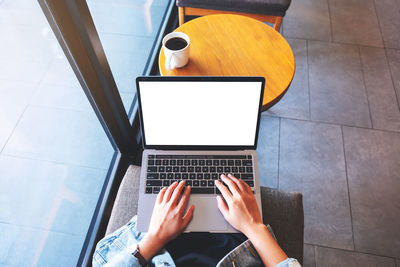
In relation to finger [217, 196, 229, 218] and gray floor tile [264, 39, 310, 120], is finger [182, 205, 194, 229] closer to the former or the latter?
finger [217, 196, 229, 218]

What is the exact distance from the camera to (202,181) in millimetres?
933

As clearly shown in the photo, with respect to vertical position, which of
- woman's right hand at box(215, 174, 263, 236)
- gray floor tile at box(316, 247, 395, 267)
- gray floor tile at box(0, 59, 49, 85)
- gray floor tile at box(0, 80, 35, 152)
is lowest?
gray floor tile at box(316, 247, 395, 267)

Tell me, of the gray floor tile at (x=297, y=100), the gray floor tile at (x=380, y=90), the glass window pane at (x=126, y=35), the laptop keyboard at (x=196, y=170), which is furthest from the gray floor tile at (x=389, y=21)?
the laptop keyboard at (x=196, y=170)

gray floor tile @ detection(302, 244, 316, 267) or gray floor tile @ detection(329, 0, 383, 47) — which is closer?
gray floor tile @ detection(302, 244, 316, 267)

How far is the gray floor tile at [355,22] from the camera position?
6.91ft

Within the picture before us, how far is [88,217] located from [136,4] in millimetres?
1270

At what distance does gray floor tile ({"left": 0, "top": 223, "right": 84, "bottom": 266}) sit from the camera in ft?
3.33

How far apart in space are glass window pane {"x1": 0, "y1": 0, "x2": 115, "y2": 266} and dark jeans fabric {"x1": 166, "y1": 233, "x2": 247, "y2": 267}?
61 cm

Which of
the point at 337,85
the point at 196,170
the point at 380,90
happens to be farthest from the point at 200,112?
the point at 380,90

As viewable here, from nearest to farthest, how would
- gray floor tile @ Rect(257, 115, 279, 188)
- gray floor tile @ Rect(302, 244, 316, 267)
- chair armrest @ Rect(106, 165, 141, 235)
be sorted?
chair armrest @ Rect(106, 165, 141, 235) → gray floor tile @ Rect(302, 244, 316, 267) → gray floor tile @ Rect(257, 115, 279, 188)

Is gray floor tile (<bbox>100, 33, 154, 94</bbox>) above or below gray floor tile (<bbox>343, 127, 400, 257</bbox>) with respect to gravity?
above

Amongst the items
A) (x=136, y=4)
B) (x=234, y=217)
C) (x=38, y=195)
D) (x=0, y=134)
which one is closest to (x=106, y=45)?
(x=136, y=4)

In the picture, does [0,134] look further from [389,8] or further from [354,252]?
[389,8]

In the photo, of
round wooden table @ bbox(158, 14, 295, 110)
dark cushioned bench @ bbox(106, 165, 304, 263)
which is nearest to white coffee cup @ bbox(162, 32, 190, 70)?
round wooden table @ bbox(158, 14, 295, 110)
